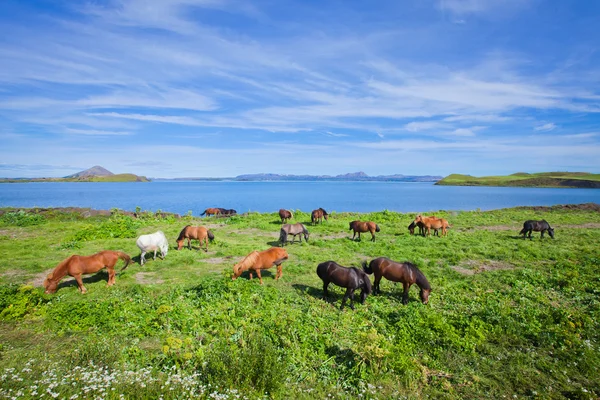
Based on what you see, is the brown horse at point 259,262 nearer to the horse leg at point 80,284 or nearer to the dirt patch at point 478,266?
the horse leg at point 80,284

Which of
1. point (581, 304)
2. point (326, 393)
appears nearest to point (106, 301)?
point (326, 393)

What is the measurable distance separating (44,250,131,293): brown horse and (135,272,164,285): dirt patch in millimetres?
1093

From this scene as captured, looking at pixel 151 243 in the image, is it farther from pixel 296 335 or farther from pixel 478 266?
pixel 478 266

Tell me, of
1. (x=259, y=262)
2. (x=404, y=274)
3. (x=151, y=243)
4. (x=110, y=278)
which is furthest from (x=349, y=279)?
(x=151, y=243)

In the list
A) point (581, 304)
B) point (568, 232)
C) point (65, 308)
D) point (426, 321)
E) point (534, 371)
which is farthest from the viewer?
point (568, 232)

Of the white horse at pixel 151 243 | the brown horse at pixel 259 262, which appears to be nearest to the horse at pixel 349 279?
the brown horse at pixel 259 262

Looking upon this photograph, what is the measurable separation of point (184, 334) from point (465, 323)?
819cm

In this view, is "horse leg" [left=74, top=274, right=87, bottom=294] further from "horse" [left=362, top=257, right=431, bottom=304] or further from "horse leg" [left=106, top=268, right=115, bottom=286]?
"horse" [left=362, top=257, right=431, bottom=304]

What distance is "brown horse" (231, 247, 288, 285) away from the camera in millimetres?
12555

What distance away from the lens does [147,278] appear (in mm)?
13609

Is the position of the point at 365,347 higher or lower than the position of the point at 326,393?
higher

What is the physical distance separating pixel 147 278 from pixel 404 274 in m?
11.1

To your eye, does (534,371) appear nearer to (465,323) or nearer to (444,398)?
(465,323)

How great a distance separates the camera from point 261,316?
9.20 metres
